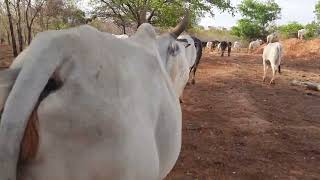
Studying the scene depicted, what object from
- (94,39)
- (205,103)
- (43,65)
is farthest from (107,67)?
(205,103)

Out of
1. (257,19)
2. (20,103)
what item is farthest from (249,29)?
(20,103)

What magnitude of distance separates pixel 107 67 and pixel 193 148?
16.9 feet

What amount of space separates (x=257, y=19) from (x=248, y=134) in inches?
1774

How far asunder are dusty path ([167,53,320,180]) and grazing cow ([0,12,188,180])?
3.73 m

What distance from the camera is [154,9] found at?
77.0ft

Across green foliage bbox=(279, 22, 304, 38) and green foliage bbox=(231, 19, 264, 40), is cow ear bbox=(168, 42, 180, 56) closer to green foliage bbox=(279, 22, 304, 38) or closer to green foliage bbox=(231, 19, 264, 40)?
green foliage bbox=(279, 22, 304, 38)

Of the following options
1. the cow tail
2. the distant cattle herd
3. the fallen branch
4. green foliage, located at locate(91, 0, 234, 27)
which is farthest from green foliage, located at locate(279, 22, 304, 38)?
the cow tail

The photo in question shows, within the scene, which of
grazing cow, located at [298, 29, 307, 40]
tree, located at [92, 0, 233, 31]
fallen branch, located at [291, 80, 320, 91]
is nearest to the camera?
fallen branch, located at [291, 80, 320, 91]

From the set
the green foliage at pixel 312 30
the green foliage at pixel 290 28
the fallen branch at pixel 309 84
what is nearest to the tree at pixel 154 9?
the fallen branch at pixel 309 84

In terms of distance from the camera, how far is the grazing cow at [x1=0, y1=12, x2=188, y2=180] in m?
1.92

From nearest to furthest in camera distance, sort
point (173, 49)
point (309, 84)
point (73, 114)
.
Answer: point (73, 114) → point (173, 49) → point (309, 84)

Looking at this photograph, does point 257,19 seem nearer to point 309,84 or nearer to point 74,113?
point 309,84

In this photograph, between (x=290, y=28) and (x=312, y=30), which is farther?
(x=290, y=28)

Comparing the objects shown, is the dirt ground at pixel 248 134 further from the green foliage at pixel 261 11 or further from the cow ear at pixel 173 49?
the green foliage at pixel 261 11
